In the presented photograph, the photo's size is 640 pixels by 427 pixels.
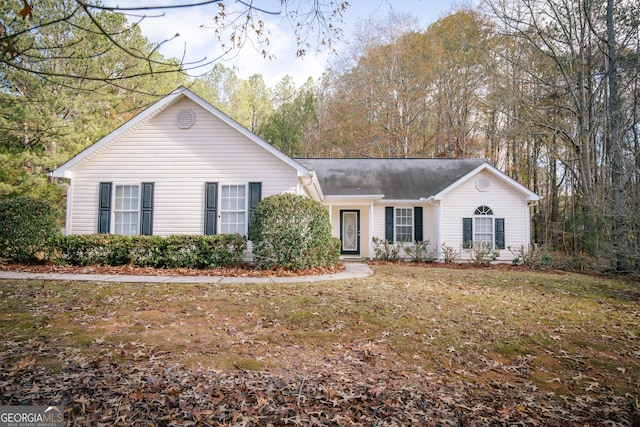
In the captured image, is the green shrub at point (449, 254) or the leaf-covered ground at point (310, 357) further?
the green shrub at point (449, 254)

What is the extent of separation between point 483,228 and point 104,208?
1456cm

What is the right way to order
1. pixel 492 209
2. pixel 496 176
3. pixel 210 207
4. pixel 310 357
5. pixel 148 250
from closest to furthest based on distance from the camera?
pixel 310 357
pixel 148 250
pixel 210 207
pixel 496 176
pixel 492 209

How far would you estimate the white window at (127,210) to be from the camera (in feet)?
38.0

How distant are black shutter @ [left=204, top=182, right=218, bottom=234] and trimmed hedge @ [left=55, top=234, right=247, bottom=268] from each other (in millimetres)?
1433

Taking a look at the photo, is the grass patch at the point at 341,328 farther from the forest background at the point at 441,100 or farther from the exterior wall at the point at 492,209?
the exterior wall at the point at 492,209

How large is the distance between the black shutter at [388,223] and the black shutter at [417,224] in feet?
3.53

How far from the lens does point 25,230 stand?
32.5ft

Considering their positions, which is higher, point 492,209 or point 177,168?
point 177,168

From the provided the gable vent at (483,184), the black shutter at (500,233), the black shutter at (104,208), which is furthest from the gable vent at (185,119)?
the black shutter at (500,233)

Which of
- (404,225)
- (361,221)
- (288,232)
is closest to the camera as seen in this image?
(288,232)

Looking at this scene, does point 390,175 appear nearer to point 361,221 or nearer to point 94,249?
point 361,221

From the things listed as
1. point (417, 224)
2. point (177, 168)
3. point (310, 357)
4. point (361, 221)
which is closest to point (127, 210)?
point (177, 168)

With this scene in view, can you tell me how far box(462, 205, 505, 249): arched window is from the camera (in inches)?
600

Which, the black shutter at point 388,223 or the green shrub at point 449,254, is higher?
the black shutter at point 388,223
